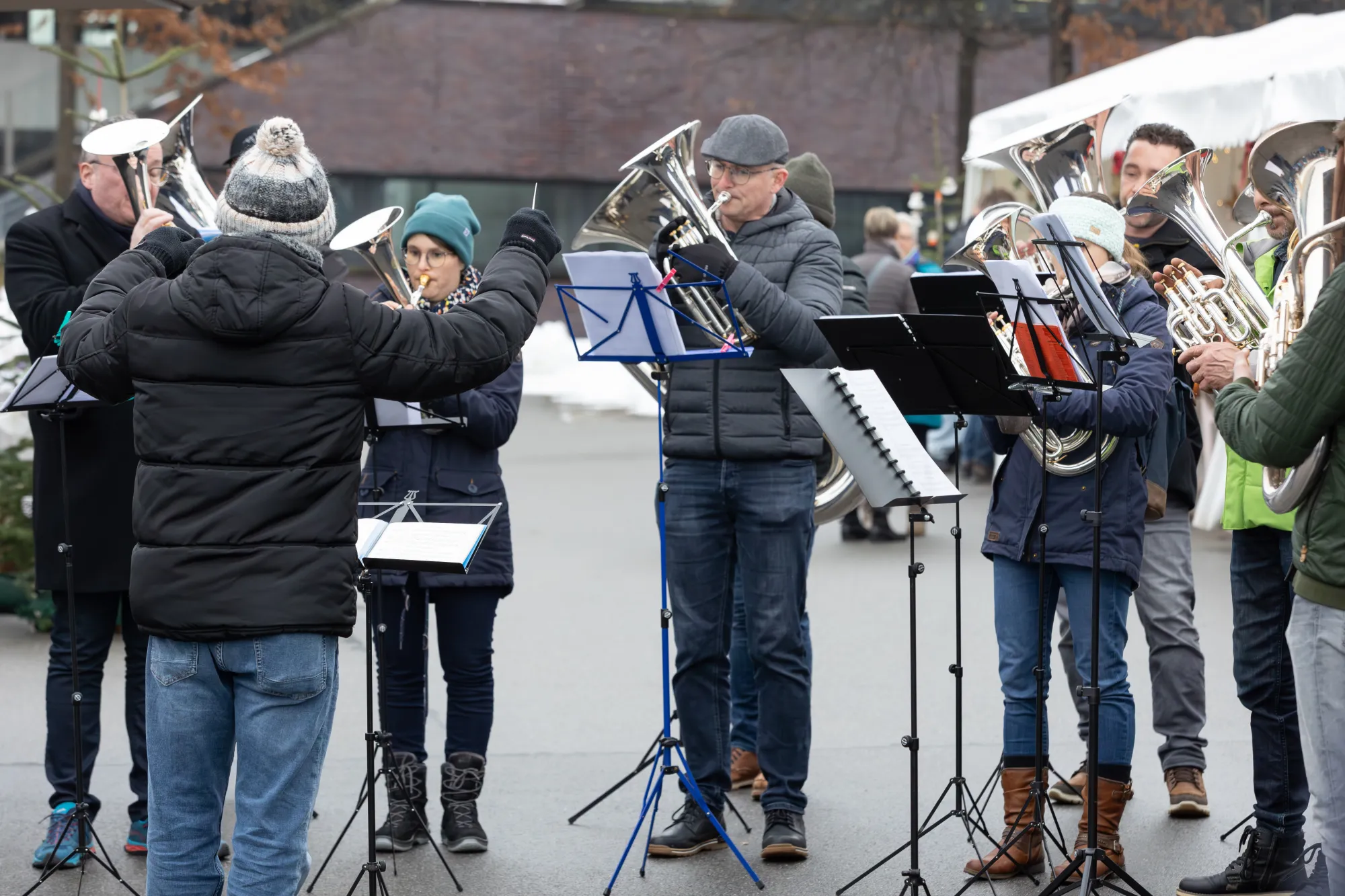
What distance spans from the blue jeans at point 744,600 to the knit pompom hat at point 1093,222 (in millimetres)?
1073

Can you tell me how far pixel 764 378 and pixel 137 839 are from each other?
2.39 m

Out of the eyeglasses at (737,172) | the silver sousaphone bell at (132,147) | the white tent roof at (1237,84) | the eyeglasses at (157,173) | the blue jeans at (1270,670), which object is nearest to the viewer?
the blue jeans at (1270,670)

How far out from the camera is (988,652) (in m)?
7.56

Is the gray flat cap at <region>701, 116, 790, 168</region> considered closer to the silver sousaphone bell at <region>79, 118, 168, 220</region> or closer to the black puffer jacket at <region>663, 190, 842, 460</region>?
A: the black puffer jacket at <region>663, 190, 842, 460</region>

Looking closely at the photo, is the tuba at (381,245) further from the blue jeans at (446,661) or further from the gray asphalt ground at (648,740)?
the gray asphalt ground at (648,740)

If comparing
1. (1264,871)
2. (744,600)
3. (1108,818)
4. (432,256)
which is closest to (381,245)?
(432,256)

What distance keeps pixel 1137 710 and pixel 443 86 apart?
19044mm

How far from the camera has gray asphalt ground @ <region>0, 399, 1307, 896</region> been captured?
4875 millimetres

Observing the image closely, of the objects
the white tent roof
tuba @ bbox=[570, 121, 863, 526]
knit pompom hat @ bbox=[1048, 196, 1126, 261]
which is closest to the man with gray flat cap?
tuba @ bbox=[570, 121, 863, 526]

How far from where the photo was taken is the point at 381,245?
4.75 metres

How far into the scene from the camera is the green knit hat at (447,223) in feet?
16.3

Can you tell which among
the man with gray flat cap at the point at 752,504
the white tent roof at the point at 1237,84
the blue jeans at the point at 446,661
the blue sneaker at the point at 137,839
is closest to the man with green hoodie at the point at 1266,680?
the man with gray flat cap at the point at 752,504

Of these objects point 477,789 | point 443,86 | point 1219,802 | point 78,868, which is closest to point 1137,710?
point 1219,802

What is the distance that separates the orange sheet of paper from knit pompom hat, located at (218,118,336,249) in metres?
1.78
